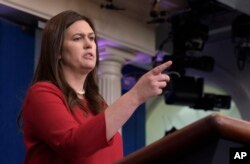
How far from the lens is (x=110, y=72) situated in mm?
3205

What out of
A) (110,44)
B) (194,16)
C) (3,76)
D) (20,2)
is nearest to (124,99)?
(20,2)

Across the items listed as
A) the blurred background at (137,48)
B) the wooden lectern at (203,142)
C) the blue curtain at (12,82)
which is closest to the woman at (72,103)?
the wooden lectern at (203,142)

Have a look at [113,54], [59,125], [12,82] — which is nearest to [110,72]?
[113,54]

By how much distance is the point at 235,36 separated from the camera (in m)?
3.67

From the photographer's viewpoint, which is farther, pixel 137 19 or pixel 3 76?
pixel 137 19

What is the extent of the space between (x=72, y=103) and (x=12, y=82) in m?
2.01

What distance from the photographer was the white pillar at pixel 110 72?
3141 millimetres

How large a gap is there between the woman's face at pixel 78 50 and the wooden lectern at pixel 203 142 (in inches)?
20.4

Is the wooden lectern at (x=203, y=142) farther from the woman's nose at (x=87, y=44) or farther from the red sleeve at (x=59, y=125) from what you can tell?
the woman's nose at (x=87, y=44)

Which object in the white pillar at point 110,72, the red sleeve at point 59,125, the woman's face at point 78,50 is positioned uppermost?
the woman's face at point 78,50

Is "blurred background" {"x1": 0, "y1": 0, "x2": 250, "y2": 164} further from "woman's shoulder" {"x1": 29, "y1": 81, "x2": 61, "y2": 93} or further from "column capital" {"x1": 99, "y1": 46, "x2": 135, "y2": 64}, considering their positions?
"woman's shoulder" {"x1": 29, "y1": 81, "x2": 61, "y2": 93}

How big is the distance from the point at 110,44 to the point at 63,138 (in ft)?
7.88

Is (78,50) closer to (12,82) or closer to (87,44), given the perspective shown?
(87,44)

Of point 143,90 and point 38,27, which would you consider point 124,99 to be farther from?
point 38,27
